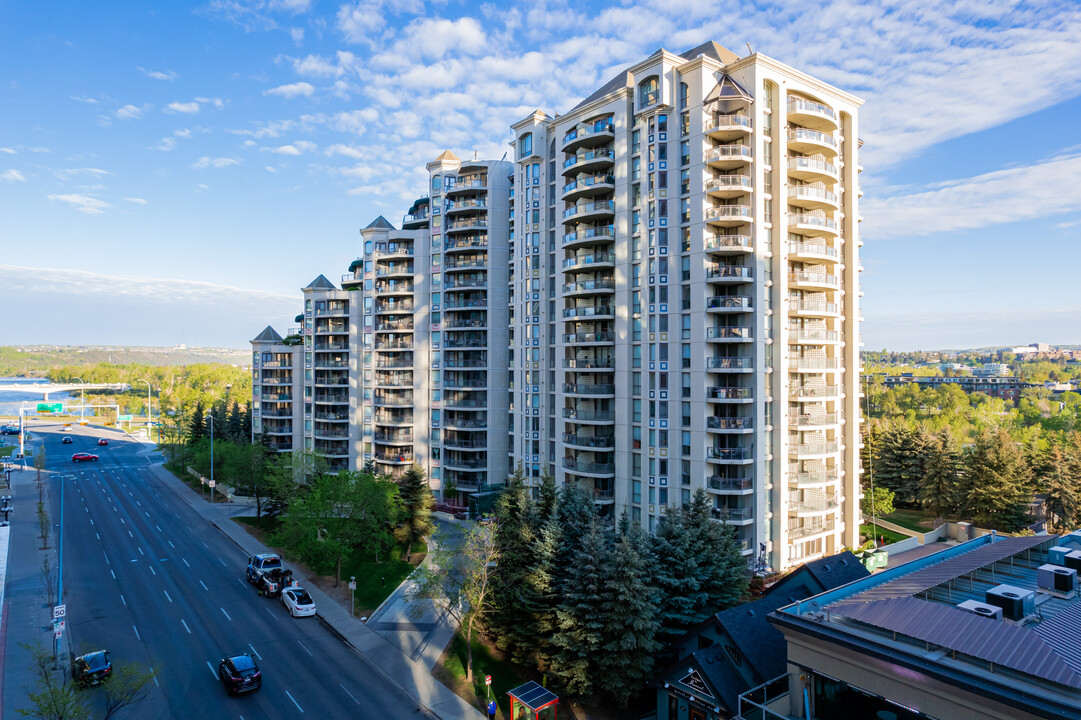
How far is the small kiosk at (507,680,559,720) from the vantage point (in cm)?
2566

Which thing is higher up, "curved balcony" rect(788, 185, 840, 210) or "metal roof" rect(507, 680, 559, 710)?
"curved balcony" rect(788, 185, 840, 210)

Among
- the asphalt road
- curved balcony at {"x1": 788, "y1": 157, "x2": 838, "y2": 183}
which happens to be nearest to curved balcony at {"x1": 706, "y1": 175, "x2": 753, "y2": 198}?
curved balcony at {"x1": 788, "y1": 157, "x2": 838, "y2": 183}

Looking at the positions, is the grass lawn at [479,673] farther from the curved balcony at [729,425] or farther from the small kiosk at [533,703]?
the curved balcony at [729,425]

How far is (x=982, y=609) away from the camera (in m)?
17.1

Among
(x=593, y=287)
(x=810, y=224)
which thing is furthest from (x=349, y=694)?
(x=810, y=224)

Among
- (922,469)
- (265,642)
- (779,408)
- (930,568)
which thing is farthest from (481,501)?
(922,469)

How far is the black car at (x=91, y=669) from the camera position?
28.2m

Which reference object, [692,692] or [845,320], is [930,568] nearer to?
[692,692]

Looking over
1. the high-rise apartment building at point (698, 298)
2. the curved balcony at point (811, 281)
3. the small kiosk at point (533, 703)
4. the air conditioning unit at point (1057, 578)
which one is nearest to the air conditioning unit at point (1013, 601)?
the air conditioning unit at point (1057, 578)

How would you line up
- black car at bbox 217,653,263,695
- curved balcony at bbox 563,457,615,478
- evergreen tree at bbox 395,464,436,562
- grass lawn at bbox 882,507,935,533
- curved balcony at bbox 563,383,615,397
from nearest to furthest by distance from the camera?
black car at bbox 217,653,263,695, curved balcony at bbox 563,457,615,478, curved balcony at bbox 563,383,615,397, evergreen tree at bbox 395,464,436,562, grass lawn at bbox 882,507,935,533

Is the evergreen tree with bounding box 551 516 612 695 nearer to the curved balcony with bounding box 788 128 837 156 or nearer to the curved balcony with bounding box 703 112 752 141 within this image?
the curved balcony with bounding box 703 112 752 141

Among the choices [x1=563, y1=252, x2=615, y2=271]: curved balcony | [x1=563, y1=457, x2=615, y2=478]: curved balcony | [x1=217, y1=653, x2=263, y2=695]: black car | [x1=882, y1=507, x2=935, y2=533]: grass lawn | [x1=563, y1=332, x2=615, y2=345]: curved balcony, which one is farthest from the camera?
[x1=882, y1=507, x2=935, y2=533]: grass lawn

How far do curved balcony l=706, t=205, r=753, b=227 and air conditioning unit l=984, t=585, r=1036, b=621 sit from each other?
29182mm

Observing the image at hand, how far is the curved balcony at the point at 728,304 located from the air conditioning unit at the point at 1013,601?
25.8 meters
